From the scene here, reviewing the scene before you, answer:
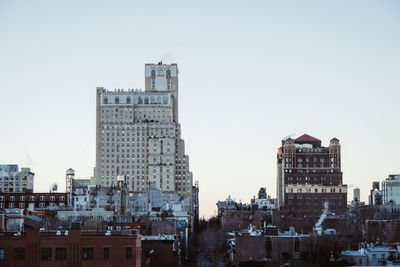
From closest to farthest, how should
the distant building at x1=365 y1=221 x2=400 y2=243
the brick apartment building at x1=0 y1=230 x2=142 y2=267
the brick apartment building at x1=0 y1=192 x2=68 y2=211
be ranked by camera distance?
the brick apartment building at x1=0 y1=230 x2=142 y2=267
the distant building at x1=365 y1=221 x2=400 y2=243
the brick apartment building at x1=0 y1=192 x2=68 y2=211

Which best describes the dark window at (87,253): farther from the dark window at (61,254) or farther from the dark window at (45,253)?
the dark window at (45,253)

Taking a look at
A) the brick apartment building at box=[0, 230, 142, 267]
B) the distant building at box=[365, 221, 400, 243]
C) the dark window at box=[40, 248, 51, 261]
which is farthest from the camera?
the distant building at box=[365, 221, 400, 243]

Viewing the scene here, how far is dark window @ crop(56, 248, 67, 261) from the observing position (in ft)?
248

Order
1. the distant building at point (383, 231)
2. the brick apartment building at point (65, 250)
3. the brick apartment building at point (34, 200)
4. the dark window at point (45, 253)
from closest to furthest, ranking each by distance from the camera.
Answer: the brick apartment building at point (65, 250), the dark window at point (45, 253), the distant building at point (383, 231), the brick apartment building at point (34, 200)

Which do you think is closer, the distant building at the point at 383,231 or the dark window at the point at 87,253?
the dark window at the point at 87,253

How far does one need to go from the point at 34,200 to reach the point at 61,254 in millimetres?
124206

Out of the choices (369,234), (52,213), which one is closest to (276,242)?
(369,234)

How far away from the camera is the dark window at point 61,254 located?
248 ft

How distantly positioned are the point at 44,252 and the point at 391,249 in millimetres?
51375

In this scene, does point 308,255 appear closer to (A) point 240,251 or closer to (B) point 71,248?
(A) point 240,251

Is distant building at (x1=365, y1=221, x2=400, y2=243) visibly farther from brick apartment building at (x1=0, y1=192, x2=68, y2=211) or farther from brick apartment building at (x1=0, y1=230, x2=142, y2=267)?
brick apartment building at (x1=0, y1=192, x2=68, y2=211)

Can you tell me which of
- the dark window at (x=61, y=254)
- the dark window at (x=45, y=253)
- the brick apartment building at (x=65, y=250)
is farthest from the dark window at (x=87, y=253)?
the dark window at (x=45, y=253)

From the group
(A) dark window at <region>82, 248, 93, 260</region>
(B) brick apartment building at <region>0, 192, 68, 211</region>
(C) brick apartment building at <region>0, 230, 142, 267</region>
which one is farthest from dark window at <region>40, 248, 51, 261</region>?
(B) brick apartment building at <region>0, 192, 68, 211</region>

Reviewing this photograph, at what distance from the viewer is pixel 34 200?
197000 mm
